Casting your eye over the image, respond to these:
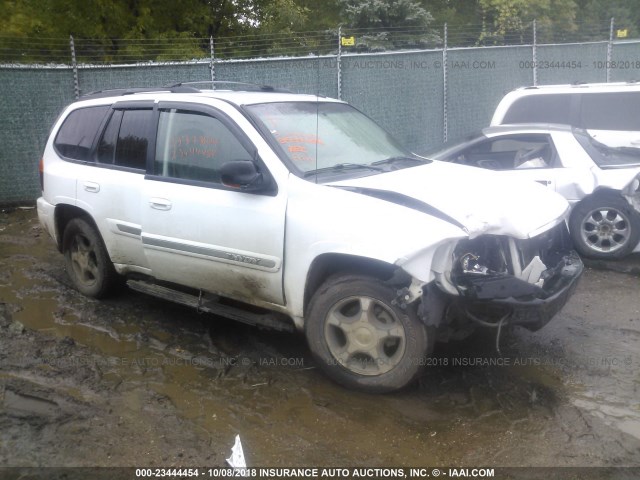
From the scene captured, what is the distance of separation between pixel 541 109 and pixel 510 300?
18.8ft

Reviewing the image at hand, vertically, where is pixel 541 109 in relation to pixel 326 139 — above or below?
above

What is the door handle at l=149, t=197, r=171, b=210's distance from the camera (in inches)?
183

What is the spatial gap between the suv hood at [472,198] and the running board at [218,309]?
1.04m

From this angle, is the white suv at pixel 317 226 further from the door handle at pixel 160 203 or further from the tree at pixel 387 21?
the tree at pixel 387 21

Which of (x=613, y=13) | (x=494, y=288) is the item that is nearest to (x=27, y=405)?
(x=494, y=288)

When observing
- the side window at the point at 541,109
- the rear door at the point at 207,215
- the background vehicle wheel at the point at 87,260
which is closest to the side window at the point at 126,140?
the rear door at the point at 207,215

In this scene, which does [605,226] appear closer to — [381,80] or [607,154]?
[607,154]

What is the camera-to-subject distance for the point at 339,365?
404 cm

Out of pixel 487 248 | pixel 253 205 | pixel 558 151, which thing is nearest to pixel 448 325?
pixel 487 248

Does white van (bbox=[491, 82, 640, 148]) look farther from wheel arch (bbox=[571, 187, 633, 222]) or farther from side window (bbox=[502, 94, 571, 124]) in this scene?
wheel arch (bbox=[571, 187, 633, 222])

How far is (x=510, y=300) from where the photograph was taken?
365 cm

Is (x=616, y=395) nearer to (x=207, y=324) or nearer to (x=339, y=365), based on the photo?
(x=339, y=365)

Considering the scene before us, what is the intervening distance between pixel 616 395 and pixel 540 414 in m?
0.60

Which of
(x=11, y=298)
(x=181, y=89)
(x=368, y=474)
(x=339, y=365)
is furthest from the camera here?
(x=11, y=298)
